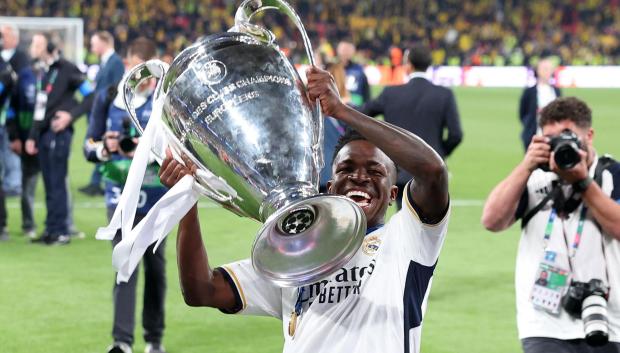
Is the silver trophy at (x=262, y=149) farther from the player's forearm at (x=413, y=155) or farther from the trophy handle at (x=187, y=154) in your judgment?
the player's forearm at (x=413, y=155)

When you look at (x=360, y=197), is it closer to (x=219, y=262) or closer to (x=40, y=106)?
(x=219, y=262)

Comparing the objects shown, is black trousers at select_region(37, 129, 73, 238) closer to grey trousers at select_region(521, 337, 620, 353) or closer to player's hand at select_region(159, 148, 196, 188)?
grey trousers at select_region(521, 337, 620, 353)

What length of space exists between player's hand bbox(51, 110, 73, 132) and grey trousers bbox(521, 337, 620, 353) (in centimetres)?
714

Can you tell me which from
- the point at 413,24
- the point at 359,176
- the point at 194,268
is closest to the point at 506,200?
the point at 359,176

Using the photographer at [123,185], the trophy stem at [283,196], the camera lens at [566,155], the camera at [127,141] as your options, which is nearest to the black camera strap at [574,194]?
the camera lens at [566,155]

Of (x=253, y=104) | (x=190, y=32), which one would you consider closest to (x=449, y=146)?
(x=253, y=104)

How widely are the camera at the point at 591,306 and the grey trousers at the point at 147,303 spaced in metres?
3.06

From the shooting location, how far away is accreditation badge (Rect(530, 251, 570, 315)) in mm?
4703

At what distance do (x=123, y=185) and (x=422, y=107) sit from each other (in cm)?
311

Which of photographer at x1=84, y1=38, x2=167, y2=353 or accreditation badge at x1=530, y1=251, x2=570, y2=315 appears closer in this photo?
accreditation badge at x1=530, y1=251, x2=570, y2=315

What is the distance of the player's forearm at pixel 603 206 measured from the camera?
15.1 feet

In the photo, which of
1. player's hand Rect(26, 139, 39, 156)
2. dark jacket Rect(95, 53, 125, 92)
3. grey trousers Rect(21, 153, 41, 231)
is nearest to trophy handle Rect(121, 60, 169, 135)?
player's hand Rect(26, 139, 39, 156)

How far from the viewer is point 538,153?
4695mm

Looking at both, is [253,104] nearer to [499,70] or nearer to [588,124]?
[588,124]
